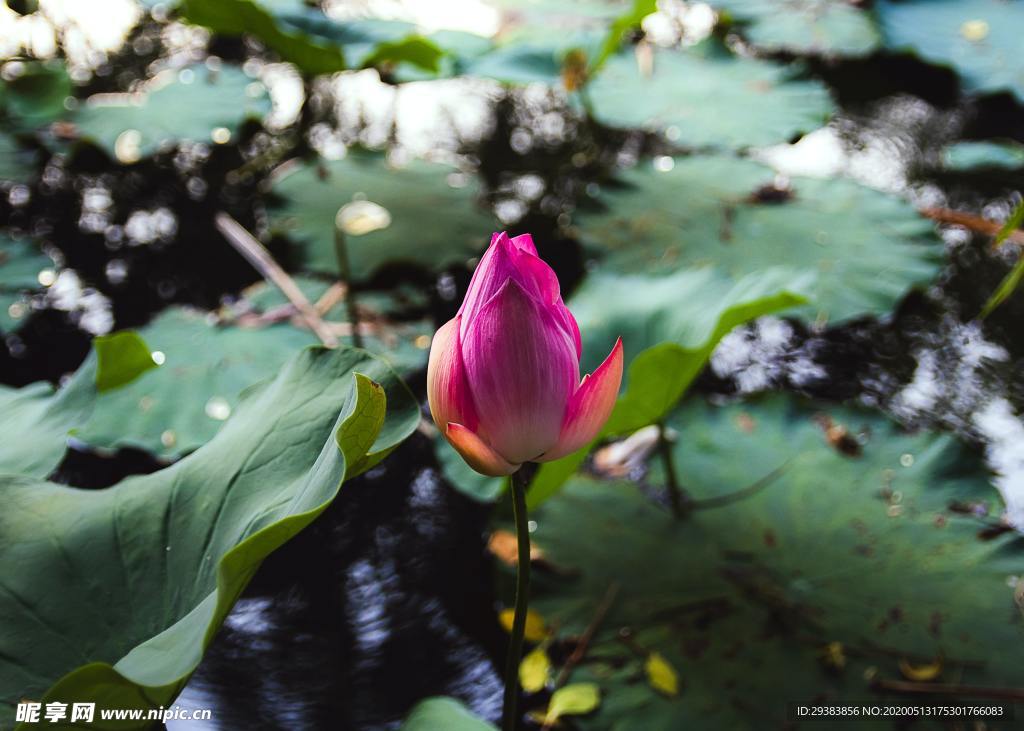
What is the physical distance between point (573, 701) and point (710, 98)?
1368 millimetres

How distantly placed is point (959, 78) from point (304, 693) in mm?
2015

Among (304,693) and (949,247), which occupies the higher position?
(949,247)

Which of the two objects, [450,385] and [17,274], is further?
[17,274]

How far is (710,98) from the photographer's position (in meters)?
1.77

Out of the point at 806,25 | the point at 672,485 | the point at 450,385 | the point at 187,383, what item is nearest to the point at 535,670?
the point at 672,485

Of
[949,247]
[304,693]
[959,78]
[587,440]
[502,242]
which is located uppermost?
[502,242]

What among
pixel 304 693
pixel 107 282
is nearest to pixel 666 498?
pixel 304 693

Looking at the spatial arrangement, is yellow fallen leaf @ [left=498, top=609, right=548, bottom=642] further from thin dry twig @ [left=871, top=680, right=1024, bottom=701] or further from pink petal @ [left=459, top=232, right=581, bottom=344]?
pink petal @ [left=459, top=232, right=581, bottom=344]

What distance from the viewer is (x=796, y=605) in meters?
0.93

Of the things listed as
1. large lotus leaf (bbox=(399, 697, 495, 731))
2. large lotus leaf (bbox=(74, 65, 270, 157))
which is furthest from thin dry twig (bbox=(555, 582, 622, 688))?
large lotus leaf (bbox=(74, 65, 270, 157))

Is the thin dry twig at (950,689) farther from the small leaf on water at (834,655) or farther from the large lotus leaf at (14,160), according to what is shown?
the large lotus leaf at (14,160)

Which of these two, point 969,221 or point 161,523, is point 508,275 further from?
point 969,221

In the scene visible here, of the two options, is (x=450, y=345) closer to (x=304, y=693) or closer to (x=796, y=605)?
(x=304, y=693)

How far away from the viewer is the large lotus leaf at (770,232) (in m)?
1.38
